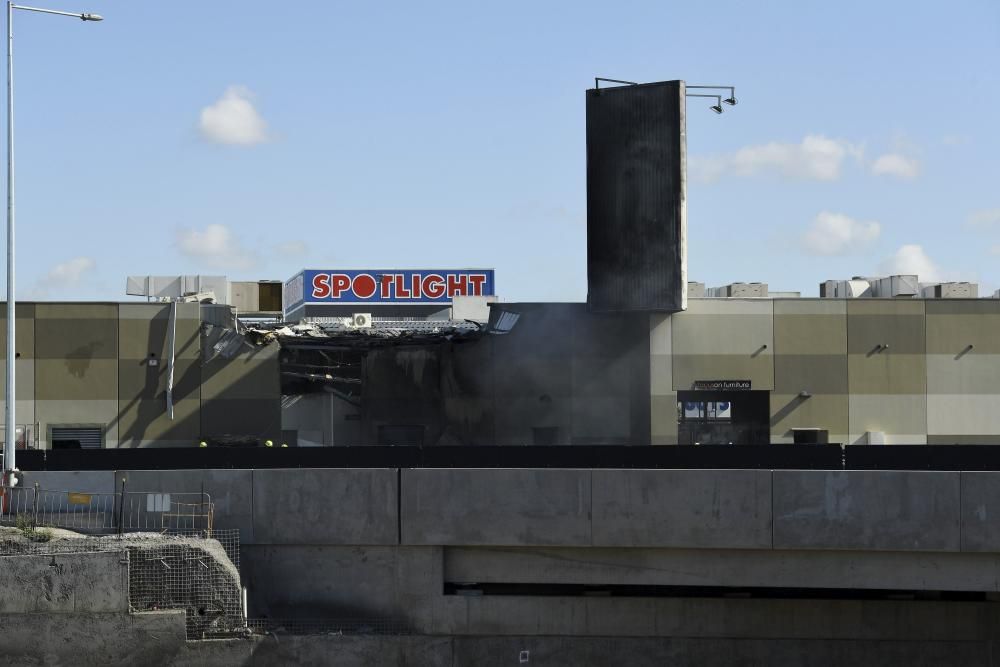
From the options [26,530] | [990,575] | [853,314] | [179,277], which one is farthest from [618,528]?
[179,277]

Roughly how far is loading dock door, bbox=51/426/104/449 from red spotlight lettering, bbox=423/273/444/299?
3705 centimetres

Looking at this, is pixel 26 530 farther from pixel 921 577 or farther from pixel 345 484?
pixel 921 577

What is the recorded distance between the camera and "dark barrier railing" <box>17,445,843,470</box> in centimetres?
2780

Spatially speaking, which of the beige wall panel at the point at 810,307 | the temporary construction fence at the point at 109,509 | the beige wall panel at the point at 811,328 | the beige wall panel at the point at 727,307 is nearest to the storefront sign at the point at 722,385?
the beige wall panel at the point at 811,328

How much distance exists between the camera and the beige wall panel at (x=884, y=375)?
39.8 metres

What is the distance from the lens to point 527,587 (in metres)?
28.8

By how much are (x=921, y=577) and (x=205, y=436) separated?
22736mm

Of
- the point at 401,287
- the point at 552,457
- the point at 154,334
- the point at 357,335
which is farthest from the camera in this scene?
the point at 401,287

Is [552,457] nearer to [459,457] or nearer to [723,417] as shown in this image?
[459,457]

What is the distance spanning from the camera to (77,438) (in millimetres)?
39281

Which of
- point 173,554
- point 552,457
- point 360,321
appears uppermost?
point 360,321

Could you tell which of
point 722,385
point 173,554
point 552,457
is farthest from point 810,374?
point 173,554

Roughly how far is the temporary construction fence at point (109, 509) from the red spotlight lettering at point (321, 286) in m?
46.2

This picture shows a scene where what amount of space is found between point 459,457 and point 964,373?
1946 centimetres
